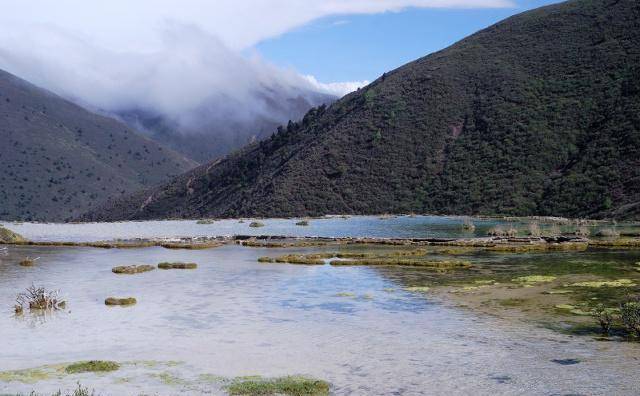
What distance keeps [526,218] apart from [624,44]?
2190 inches

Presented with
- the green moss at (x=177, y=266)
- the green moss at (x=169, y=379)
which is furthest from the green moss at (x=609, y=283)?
the green moss at (x=177, y=266)

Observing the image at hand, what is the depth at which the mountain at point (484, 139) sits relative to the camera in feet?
361

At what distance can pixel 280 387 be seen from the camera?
703 inches

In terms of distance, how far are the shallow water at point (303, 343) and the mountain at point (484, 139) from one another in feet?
233

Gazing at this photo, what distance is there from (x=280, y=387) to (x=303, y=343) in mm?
5990

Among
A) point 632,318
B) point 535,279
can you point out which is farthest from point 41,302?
point 535,279

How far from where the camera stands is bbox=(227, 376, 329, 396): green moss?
57.1 ft

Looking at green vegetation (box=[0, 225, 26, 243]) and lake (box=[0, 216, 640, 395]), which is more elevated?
green vegetation (box=[0, 225, 26, 243])

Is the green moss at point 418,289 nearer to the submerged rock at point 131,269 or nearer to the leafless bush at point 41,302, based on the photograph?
the leafless bush at point 41,302

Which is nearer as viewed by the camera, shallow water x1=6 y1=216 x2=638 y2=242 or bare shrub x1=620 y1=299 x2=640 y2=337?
bare shrub x1=620 y1=299 x2=640 y2=337

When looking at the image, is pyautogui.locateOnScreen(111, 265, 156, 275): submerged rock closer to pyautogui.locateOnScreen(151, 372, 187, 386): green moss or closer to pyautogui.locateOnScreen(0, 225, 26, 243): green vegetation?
pyautogui.locateOnScreen(151, 372, 187, 386): green moss

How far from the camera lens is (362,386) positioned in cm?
1816

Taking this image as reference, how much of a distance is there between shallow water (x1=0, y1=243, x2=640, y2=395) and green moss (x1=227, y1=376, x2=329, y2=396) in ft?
1.90

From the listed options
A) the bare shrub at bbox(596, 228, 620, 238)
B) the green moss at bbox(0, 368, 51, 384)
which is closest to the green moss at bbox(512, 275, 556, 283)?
the green moss at bbox(0, 368, 51, 384)
